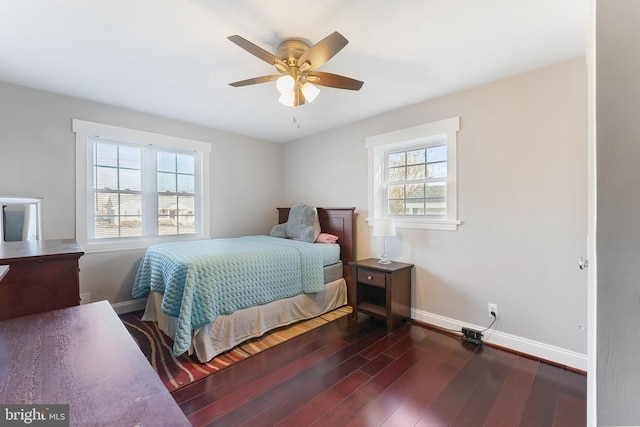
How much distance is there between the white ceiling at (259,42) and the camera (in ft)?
5.07

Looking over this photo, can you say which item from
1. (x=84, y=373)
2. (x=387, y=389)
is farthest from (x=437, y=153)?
(x=84, y=373)

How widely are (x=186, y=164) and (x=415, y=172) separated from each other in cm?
297

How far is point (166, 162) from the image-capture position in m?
3.51

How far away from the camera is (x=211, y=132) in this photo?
3.80 metres

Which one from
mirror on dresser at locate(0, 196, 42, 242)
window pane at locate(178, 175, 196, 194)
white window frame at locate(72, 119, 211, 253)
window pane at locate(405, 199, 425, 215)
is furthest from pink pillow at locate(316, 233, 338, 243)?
mirror on dresser at locate(0, 196, 42, 242)

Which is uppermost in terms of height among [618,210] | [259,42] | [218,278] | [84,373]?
[259,42]

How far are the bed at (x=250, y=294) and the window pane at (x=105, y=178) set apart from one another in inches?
39.8

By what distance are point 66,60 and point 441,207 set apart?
3.50 metres

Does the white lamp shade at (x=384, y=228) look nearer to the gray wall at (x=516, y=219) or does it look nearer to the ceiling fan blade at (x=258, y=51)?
the gray wall at (x=516, y=219)

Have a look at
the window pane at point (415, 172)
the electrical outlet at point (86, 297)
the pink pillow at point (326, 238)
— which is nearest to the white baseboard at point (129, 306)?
the electrical outlet at point (86, 297)

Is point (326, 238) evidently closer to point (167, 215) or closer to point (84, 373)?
point (167, 215)

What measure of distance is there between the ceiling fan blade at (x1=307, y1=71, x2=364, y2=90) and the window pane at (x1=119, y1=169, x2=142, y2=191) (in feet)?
8.55

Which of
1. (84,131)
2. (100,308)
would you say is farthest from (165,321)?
(84,131)

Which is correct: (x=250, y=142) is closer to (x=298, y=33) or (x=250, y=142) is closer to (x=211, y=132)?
(x=211, y=132)
